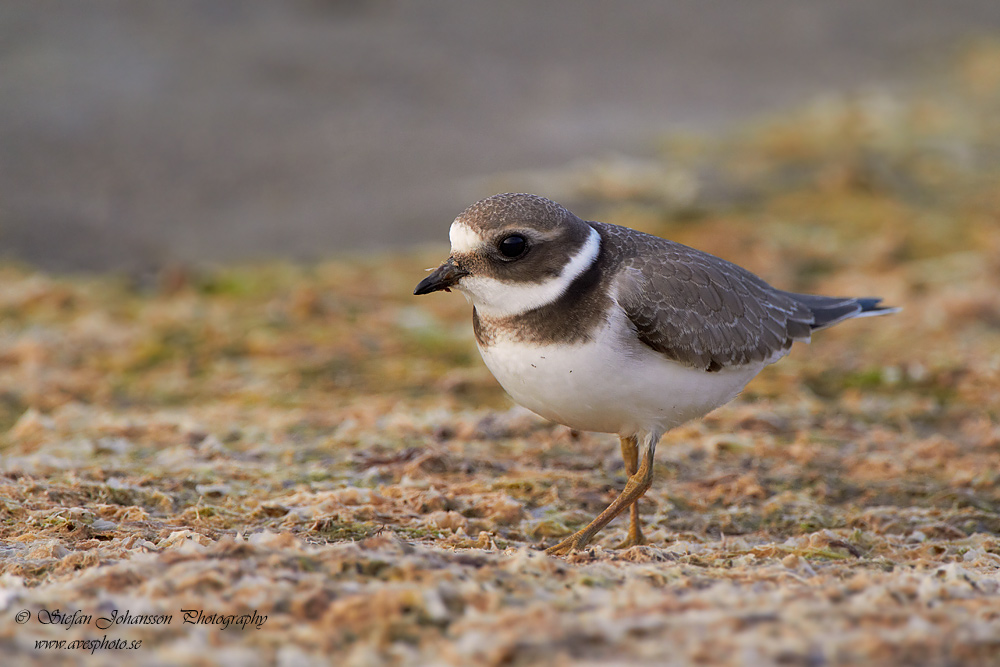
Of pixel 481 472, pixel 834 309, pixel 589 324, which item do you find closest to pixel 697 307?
pixel 589 324

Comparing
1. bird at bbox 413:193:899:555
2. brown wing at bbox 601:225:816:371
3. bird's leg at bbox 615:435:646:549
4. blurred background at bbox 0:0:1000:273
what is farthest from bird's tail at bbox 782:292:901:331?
blurred background at bbox 0:0:1000:273

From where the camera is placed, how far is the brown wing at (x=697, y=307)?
17.0 feet

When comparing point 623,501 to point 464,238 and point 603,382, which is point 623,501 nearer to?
point 603,382

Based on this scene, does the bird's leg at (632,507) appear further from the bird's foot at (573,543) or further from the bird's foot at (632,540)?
the bird's foot at (573,543)

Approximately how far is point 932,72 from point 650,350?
1754 centimetres

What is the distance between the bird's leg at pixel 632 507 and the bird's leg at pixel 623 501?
0.07 metres

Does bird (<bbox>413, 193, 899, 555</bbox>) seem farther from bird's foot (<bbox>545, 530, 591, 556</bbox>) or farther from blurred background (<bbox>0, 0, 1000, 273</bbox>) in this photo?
blurred background (<bbox>0, 0, 1000, 273</bbox>)

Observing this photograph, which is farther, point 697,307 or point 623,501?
point 697,307

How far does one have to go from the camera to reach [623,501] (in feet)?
17.3

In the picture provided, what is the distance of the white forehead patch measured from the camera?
5.12 metres

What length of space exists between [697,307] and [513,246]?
1134mm

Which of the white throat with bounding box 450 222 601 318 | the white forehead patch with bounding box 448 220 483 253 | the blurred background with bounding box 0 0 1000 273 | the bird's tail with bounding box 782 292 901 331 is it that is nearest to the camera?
the white throat with bounding box 450 222 601 318

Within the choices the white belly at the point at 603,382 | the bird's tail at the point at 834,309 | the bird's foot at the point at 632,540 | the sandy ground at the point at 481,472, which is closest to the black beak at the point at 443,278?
the white belly at the point at 603,382

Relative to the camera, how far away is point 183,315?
10086mm
